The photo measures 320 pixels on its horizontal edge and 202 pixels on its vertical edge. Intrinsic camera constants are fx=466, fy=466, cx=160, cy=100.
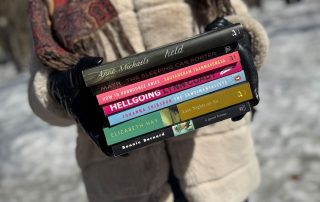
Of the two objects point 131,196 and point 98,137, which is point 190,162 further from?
point 98,137

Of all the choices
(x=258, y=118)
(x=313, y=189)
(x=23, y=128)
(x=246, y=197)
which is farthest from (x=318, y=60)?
(x=246, y=197)

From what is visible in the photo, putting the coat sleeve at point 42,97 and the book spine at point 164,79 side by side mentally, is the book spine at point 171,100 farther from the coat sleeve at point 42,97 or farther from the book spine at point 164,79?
the coat sleeve at point 42,97

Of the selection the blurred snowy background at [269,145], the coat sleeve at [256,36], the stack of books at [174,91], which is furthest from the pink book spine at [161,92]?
the blurred snowy background at [269,145]

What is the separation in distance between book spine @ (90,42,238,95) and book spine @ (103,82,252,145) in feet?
0.23

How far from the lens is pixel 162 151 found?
117 centimetres

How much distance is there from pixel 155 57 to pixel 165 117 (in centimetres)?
12

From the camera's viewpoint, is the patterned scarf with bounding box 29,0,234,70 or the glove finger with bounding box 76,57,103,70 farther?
the patterned scarf with bounding box 29,0,234,70

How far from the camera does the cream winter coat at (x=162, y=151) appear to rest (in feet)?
3.68

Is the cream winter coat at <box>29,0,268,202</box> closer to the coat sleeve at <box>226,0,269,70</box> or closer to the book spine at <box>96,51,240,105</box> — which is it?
the coat sleeve at <box>226,0,269,70</box>

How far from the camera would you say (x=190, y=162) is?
3.84ft

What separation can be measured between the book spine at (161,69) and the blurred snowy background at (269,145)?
5.24 feet

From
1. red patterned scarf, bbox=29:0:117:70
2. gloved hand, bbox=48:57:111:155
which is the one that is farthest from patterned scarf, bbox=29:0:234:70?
gloved hand, bbox=48:57:111:155

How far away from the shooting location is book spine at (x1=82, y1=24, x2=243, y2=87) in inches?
33.6

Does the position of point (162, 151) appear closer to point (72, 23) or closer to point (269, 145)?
point (72, 23)
